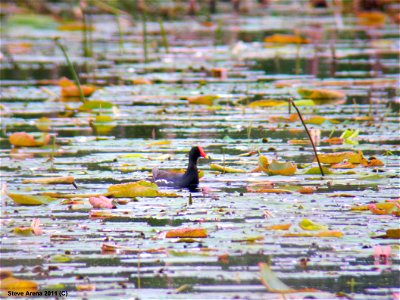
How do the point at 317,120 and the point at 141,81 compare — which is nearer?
the point at 317,120

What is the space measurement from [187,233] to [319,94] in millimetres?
7445

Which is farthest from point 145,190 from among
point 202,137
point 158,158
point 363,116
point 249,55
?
point 249,55

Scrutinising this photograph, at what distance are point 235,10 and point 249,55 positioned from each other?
11.3 meters

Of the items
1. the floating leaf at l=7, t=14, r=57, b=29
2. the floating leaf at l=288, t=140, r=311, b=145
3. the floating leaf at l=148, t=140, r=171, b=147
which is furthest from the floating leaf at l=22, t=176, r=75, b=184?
the floating leaf at l=7, t=14, r=57, b=29

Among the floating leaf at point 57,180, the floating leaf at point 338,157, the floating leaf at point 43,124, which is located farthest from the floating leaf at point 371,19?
the floating leaf at point 57,180

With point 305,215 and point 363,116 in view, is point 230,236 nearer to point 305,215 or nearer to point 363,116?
point 305,215

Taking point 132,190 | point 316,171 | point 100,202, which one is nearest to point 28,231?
point 100,202

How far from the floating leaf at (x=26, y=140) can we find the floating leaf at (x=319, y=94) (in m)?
4.15

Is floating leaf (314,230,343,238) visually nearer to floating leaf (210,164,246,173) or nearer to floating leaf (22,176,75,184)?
floating leaf (210,164,246,173)

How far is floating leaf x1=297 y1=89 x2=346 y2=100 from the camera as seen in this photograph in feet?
49.4

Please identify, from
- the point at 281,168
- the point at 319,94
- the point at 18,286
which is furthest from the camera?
the point at 319,94

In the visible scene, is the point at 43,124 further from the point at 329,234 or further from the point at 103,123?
the point at 329,234

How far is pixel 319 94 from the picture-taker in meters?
15.1

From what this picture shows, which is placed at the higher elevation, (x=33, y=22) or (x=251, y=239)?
(x=33, y=22)
